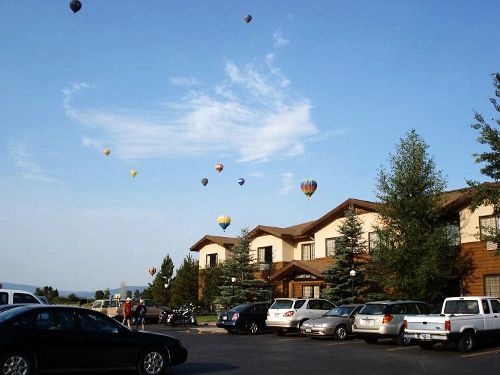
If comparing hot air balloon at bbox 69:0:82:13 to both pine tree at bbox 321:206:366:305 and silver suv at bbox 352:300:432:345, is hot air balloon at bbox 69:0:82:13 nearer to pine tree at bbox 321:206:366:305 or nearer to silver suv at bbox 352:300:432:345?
pine tree at bbox 321:206:366:305

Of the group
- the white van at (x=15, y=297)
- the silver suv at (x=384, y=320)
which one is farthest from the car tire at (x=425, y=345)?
the white van at (x=15, y=297)

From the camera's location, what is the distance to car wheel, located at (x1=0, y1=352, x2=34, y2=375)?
33.1 feet

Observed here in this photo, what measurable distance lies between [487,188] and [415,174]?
509 centimetres

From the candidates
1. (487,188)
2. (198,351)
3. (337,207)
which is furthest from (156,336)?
(337,207)

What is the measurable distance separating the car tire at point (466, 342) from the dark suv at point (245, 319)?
37.3ft

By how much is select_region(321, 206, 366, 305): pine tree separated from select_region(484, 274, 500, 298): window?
6955mm

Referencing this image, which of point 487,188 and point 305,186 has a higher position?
point 305,186

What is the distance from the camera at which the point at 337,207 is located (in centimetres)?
3759

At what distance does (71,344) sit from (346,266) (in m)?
25.1

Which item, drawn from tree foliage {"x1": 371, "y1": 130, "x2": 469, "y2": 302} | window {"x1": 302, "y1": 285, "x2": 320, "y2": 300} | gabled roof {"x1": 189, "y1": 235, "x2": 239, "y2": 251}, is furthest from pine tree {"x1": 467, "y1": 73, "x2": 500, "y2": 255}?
gabled roof {"x1": 189, "y1": 235, "x2": 239, "y2": 251}

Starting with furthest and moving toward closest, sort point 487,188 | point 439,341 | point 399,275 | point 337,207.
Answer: point 337,207 → point 399,275 → point 487,188 → point 439,341

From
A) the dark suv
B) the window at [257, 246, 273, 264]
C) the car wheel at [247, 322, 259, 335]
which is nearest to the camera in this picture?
the dark suv

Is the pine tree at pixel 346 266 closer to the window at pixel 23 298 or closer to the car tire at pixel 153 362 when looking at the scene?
the window at pixel 23 298

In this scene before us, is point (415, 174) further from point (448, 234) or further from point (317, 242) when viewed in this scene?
point (317, 242)
